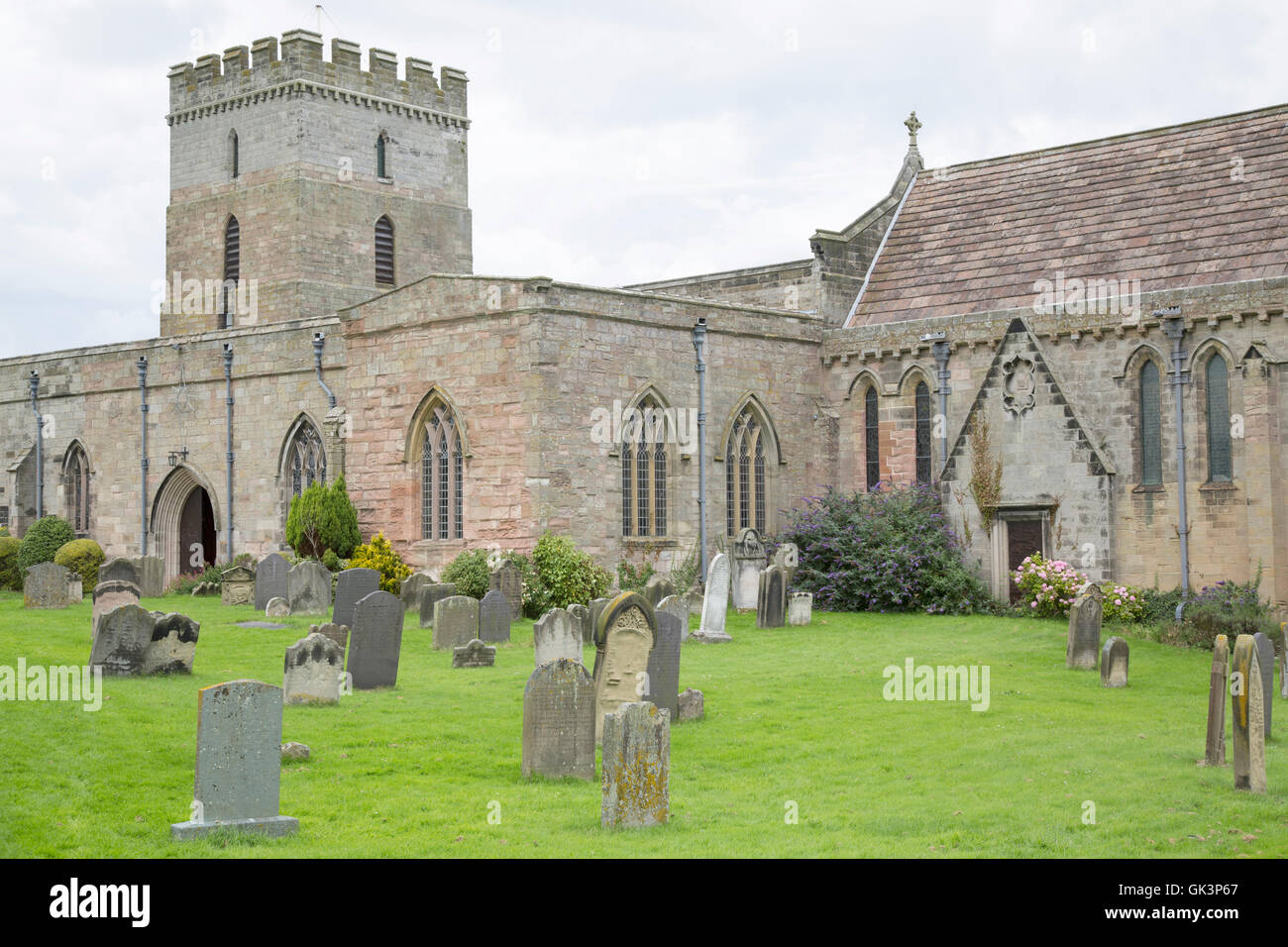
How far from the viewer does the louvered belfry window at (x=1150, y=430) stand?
27438 millimetres

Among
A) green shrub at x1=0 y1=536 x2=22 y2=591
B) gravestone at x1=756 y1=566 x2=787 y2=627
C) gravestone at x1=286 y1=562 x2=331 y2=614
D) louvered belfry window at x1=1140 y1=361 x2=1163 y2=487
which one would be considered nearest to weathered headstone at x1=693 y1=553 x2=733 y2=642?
gravestone at x1=756 y1=566 x2=787 y2=627

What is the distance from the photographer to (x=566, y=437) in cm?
2802

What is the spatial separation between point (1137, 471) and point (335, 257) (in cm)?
2587

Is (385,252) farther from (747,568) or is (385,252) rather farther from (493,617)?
(493,617)

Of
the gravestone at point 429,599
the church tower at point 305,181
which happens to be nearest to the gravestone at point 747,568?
the gravestone at point 429,599

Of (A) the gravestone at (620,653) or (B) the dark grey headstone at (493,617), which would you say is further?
(B) the dark grey headstone at (493,617)

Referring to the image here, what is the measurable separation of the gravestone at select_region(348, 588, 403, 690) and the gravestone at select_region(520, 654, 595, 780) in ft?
17.1

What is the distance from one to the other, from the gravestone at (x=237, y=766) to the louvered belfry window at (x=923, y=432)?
70.7ft

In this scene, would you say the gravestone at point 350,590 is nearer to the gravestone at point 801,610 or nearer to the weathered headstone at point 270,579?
the weathered headstone at point 270,579

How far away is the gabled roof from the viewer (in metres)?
28.3

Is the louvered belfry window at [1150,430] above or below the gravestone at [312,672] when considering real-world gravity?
above

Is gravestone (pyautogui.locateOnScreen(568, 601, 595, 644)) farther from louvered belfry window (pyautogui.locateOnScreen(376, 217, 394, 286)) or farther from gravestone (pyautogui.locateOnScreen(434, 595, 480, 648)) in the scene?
louvered belfry window (pyautogui.locateOnScreen(376, 217, 394, 286))

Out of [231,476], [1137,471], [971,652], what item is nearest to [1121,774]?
[971,652]

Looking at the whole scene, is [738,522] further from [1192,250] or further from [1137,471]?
[1192,250]
